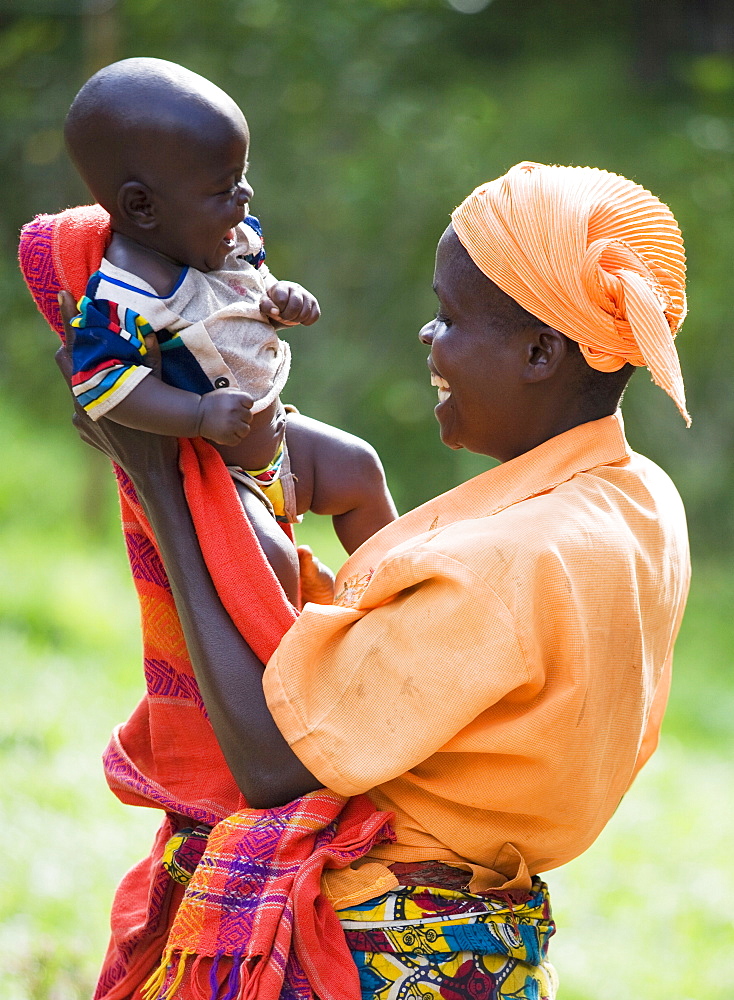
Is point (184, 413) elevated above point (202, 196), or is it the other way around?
point (202, 196)

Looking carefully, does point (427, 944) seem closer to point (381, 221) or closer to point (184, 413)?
point (184, 413)

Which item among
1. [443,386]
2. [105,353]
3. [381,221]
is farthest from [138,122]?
[381,221]

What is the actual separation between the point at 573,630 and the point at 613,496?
0.24 m

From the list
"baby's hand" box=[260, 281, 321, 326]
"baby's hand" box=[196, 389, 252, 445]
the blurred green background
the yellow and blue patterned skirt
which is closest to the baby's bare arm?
"baby's hand" box=[196, 389, 252, 445]

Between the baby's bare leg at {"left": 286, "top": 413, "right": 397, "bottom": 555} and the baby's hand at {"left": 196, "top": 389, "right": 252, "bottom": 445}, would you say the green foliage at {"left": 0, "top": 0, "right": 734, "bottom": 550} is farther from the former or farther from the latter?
the baby's hand at {"left": 196, "top": 389, "right": 252, "bottom": 445}

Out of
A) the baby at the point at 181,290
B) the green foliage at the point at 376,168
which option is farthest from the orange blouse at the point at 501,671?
the green foliage at the point at 376,168

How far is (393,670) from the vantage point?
1.58 meters

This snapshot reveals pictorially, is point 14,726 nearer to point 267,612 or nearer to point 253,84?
point 267,612

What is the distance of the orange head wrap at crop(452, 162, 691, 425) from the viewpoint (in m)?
1.61

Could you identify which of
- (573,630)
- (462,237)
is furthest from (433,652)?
(462,237)

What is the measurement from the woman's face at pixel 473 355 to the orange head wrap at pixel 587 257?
0.12ft

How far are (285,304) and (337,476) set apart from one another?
0.33 meters

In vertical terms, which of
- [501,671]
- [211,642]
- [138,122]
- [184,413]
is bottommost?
[211,642]

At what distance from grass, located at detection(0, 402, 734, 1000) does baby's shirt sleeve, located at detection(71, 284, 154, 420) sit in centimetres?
203
